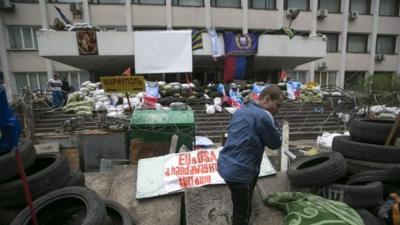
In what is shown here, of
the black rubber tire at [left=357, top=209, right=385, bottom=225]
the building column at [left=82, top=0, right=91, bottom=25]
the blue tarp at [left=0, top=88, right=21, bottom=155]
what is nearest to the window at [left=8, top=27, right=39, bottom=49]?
the building column at [left=82, top=0, right=91, bottom=25]

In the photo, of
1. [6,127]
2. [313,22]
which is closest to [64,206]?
[6,127]

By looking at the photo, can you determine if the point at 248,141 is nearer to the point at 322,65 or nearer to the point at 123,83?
the point at 123,83

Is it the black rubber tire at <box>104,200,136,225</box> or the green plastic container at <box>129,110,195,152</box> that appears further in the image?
the green plastic container at <box>129,110,195,152</box>

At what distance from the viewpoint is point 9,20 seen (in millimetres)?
18453

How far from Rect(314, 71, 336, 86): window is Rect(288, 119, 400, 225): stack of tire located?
70.7 ft

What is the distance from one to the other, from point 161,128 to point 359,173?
3.75 meters

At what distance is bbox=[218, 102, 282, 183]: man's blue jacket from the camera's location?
2467 millimetres

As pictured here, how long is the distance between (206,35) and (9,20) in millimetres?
15276

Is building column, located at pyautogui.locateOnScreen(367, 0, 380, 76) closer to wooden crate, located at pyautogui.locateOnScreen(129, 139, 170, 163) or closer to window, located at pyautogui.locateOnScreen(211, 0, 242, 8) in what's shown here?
window, located at pyautogui.locateOnScreen(211, 0, 242, 8)

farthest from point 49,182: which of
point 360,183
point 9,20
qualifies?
point 9,20

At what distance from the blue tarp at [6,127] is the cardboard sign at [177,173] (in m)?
1.89

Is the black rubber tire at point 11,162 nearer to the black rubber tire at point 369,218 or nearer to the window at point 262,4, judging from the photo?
the black rubber tire at point 369,218

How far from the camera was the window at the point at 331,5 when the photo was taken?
23.4 metres

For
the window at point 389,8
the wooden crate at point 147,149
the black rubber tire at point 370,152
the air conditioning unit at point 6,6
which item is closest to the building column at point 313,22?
the window at point 389,8
